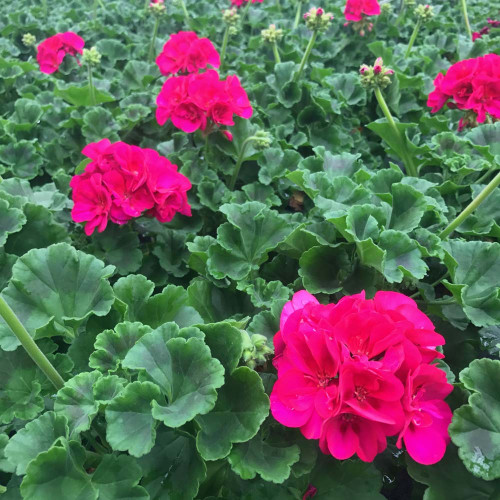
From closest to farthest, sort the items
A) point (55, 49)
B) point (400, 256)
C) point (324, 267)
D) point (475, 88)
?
point (400, 256) → point (324, 267) → point (475, 88) → point (55, 49)

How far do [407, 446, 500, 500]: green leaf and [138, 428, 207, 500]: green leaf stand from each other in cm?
47

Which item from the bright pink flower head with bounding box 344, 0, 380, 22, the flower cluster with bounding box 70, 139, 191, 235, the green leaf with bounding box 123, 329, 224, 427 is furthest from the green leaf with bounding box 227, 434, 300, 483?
the bright pink flower head with bounding box 344, 0, 380, 22

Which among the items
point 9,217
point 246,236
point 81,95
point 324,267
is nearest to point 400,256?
point 324,267

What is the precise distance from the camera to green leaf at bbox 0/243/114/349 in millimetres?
1322

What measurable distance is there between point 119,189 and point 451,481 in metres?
1.25

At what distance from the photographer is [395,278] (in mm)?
1409

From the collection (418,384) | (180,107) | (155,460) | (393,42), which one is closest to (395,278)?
(418,384)

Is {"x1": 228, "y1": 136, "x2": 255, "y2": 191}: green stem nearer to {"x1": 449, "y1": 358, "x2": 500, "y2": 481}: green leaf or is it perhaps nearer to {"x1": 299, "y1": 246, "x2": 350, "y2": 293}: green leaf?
{"x1": 299, "y1": 246, "x2": 350, "y2": 293}: green leaf

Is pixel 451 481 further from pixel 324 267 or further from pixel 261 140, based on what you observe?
pixel 261 140

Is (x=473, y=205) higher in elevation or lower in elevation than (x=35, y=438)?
higher

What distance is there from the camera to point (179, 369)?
1.13 meters

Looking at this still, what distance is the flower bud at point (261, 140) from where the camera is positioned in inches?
81.7

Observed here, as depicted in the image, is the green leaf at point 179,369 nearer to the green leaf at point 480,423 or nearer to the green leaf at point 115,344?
the green leaf at point 115,344

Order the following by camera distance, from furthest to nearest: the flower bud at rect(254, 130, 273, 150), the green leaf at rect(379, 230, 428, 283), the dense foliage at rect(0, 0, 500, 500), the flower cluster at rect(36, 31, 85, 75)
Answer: the flower cluster at rect(36, 31, 85, 75) < the flower bud at rect(254, 130, 273, 150) < the green leaf at rect(379, 230, 428, 283) < the dense foliage at rect(0, 0, 500, 500)
